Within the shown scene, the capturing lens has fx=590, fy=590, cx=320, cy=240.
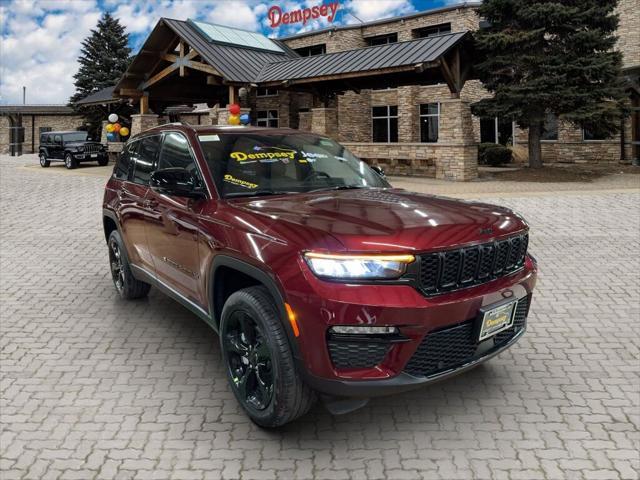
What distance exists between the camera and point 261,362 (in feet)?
11.5

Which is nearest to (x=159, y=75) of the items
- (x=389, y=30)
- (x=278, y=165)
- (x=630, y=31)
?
(x=389, y=30)

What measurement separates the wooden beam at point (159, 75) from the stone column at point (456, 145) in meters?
12.3

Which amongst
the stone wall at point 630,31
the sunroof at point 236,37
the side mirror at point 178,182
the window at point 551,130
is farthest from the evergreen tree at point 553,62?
the side mirror at point 178,182

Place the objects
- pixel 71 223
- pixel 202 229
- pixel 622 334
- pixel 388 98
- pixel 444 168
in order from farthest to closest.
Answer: pixel 388 98 < pixel 444 168 < pixel 71 223 < pixel 622 334 < pixel 202 229

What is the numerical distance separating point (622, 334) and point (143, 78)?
1076 inches

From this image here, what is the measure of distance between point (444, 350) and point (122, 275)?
412 centimetres

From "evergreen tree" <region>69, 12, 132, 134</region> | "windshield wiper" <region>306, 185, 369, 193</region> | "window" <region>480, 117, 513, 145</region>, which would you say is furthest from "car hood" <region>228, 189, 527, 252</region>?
"evergreen tree" <region>69, 12, 132, 134</region>

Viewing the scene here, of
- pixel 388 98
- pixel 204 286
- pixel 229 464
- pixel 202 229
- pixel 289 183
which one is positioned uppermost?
pixel 388 98

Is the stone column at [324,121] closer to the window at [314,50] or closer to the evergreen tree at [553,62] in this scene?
the evergreen tree at [553,62]

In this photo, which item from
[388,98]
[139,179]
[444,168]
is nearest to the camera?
[139,179]

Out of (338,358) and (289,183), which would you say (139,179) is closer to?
(289,183)

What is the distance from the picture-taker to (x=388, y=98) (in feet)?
111

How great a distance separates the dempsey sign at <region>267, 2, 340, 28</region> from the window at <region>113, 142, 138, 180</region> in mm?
33218

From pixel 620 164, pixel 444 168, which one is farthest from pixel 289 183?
pixel 620 164
